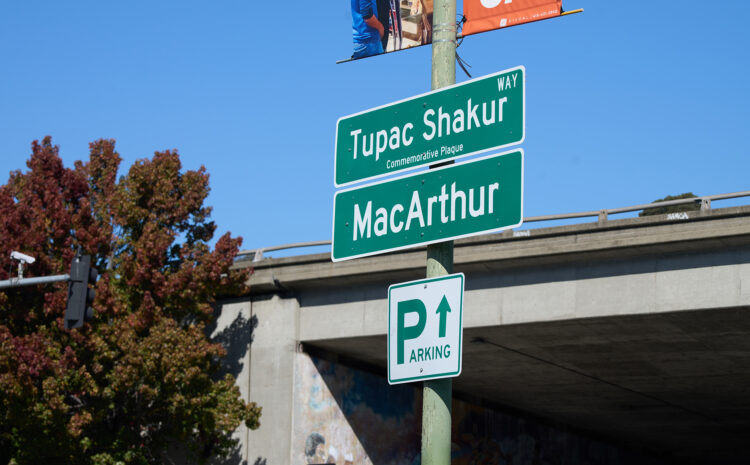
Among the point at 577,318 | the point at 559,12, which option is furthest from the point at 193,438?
the point at 559,12

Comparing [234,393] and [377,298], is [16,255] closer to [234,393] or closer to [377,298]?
[234,393]

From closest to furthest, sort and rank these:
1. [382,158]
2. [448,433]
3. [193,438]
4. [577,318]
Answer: [448,433], [382,158], [577,318], [193,438]

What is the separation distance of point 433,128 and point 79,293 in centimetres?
943

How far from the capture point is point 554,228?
22.4 meters

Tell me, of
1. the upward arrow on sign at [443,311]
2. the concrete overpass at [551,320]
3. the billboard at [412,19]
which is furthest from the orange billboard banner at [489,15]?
the concrete overpass at [551,320]

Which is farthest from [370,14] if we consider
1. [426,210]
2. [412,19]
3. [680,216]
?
[680,216]

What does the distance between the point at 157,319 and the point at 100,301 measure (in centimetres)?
142

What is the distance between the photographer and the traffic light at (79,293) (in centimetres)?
1500

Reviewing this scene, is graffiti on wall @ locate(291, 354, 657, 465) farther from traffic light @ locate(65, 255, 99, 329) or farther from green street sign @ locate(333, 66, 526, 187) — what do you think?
green street sign @ locate(333, 66, 526, 187)

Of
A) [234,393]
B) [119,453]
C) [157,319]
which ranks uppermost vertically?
[157,319]

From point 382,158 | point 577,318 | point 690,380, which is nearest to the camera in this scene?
point 382,158

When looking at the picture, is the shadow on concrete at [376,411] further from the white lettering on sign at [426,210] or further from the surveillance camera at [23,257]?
the white lettering on sign at [426,210]

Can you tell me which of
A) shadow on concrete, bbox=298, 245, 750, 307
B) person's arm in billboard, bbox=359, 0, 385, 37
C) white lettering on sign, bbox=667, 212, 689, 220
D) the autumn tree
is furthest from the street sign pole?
the autumn tree

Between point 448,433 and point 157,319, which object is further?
point 157,319
